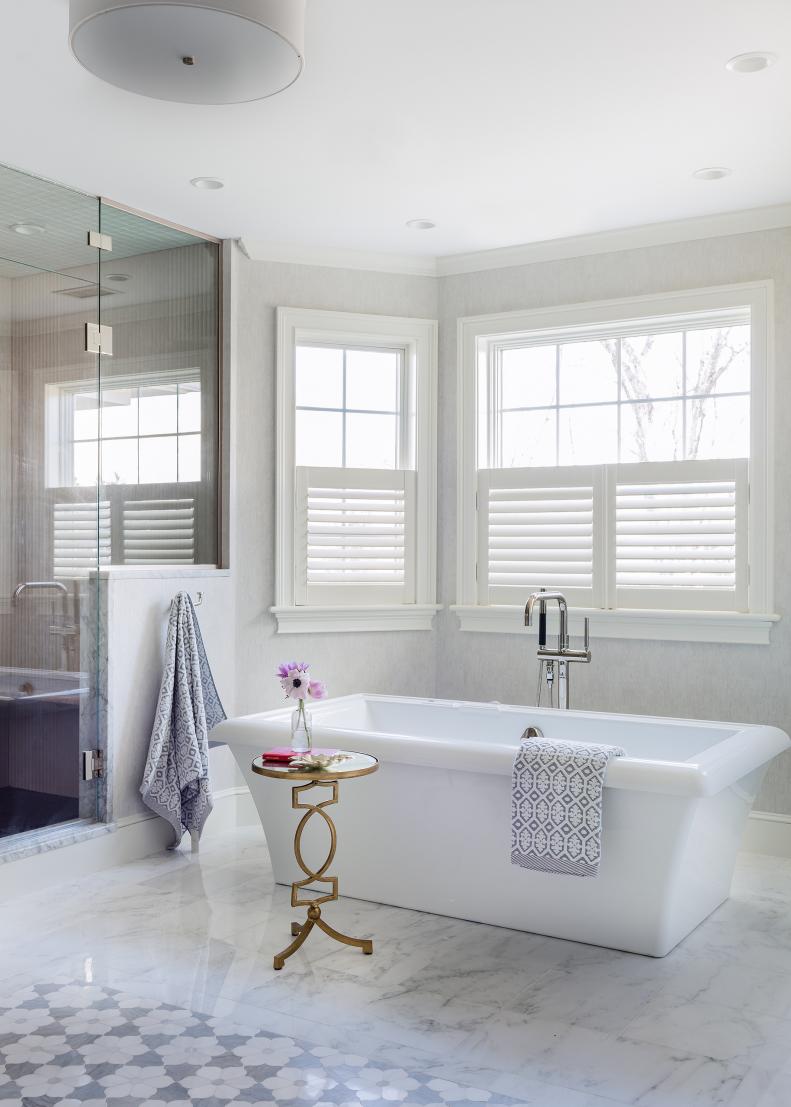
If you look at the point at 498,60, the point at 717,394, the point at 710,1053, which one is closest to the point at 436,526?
the point at 717,394

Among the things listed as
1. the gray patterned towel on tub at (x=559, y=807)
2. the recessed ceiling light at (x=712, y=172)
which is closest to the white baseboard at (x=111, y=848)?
the gray patterned towel on tub at (x=559, y=807)

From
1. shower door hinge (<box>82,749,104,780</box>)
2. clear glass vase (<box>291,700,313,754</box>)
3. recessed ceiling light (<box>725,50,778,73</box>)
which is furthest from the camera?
shower door hinge (<box>82,749,104,780</box>)

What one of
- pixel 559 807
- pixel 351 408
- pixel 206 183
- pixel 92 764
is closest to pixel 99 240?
pixel 206 183

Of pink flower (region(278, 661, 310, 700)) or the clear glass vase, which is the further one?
the clear glass vase

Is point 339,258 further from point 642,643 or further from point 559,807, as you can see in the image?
point 559,807

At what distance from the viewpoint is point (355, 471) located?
195 inches

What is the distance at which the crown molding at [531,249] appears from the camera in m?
4.34

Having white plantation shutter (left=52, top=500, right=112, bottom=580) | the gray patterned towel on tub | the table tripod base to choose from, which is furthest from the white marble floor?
white plantation shutter (left=52, top=500, right=112, bottom=580)

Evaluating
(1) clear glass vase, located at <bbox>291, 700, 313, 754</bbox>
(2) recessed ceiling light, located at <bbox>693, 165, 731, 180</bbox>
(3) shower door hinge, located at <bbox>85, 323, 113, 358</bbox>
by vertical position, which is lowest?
(1) clear glass vase, located at <bbox>291, 700, 313, 754</bbox>

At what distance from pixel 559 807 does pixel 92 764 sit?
198 centimetres

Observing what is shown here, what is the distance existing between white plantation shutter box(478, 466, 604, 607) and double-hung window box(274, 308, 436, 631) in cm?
29

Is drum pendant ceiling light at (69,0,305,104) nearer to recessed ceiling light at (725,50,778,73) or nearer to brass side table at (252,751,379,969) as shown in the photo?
recessed ceiling light at (725,50,778,73)

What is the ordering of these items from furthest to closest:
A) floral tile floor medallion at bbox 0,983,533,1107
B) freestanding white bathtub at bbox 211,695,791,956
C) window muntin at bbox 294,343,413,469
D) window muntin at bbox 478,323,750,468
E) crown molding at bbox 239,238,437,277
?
window muntin at bbox 294,343,413,469 < crown molding at bbox 239,238,437,277 < window muntin at bbox 478,323,750,468 < freestanding white bathtub at bbox 211,695,791,956 < floral tile floor medallion at bbox 0,983,533,1107

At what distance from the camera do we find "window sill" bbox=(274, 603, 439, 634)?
15.8 feet
